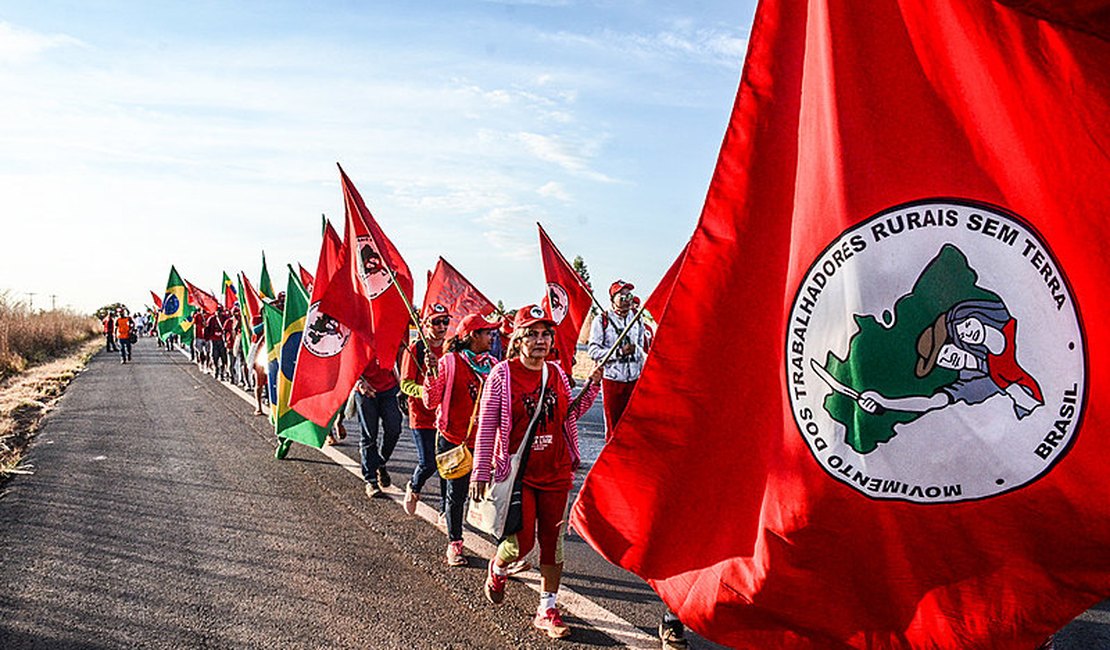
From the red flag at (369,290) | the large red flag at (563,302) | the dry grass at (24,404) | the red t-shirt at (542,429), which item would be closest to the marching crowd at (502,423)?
the red t-shirt at (542,429)

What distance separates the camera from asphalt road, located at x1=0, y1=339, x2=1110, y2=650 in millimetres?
4586

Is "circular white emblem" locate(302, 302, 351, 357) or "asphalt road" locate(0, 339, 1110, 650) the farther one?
"circular white emblem" locate(302, 302, 351, 357)

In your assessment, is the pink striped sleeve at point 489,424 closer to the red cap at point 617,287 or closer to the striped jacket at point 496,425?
the striped jacket at point 496,425

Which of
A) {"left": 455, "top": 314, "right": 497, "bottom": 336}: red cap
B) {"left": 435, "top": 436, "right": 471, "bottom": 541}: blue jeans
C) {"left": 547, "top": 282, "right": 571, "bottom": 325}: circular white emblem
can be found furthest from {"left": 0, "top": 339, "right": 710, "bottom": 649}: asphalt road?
{"left": 547, "top": 282, "right": 571, "bottom": 325}: circular white emblem

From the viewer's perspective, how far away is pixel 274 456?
10.1m

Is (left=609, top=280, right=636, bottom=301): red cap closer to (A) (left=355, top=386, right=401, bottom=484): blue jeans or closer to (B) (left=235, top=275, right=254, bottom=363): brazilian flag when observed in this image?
(A) (left=355, top=386, right=401, bottom=484): blue jeans

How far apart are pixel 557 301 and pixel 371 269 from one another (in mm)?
3913

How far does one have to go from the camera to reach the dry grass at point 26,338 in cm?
2611

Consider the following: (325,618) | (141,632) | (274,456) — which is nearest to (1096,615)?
(325,618)

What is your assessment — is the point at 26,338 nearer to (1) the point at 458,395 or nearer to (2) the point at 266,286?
(2) the point at 266,286

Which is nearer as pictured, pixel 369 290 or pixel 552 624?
pixel 552 624

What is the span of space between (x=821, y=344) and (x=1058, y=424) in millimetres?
654

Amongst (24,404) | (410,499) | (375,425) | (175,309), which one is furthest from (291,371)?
(175,309)

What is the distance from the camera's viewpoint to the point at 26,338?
32.9 meters
